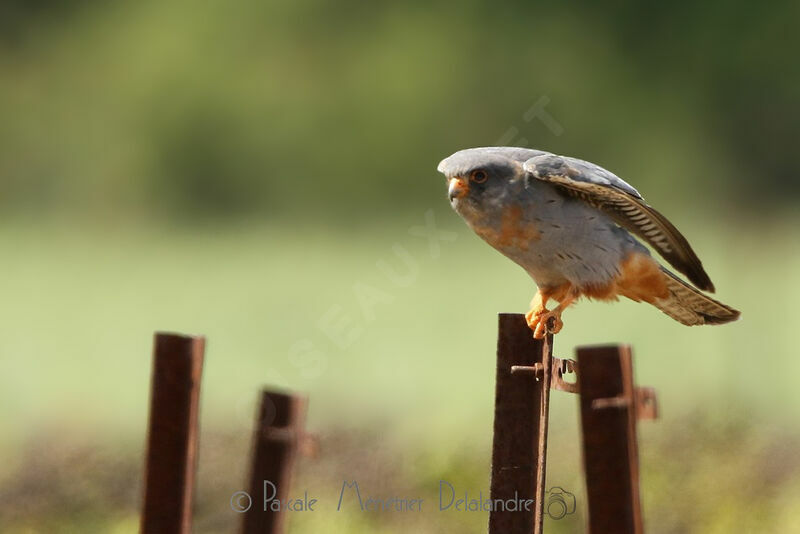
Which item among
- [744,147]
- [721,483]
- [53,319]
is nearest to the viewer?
[721,483]

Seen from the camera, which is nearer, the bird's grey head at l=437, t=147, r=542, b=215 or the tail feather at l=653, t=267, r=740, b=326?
the bird's grey head at l=437, t=147, r=542, b=215

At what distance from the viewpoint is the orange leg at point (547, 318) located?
10.7 feet

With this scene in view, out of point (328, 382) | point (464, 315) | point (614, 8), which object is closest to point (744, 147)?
point (614, 8)

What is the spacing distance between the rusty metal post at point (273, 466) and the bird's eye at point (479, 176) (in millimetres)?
837

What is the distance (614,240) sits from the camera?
3.78 metres

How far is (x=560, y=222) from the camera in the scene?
3648mm

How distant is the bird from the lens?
3589 mm

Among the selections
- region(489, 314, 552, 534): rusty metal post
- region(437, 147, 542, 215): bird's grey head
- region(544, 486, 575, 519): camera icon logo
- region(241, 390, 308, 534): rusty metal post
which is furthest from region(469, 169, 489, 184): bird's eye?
region(544, 486, 575, 519): camera icon logo

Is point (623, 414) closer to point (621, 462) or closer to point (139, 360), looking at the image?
point (621, 462)

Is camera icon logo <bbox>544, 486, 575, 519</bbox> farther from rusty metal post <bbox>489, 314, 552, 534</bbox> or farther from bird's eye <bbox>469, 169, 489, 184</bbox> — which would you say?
rusty metal post <bbox>489, 314, 552, 534</bbox>

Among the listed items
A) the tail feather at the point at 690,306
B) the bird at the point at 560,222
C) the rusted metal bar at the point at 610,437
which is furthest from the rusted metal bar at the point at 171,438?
the tail feather at the point at 690,306

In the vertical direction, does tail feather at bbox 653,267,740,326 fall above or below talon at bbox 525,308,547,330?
above

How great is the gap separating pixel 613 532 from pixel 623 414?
0.24 metres

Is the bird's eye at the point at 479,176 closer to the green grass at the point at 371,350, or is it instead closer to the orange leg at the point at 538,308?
the orange leg at the point at 538,308
